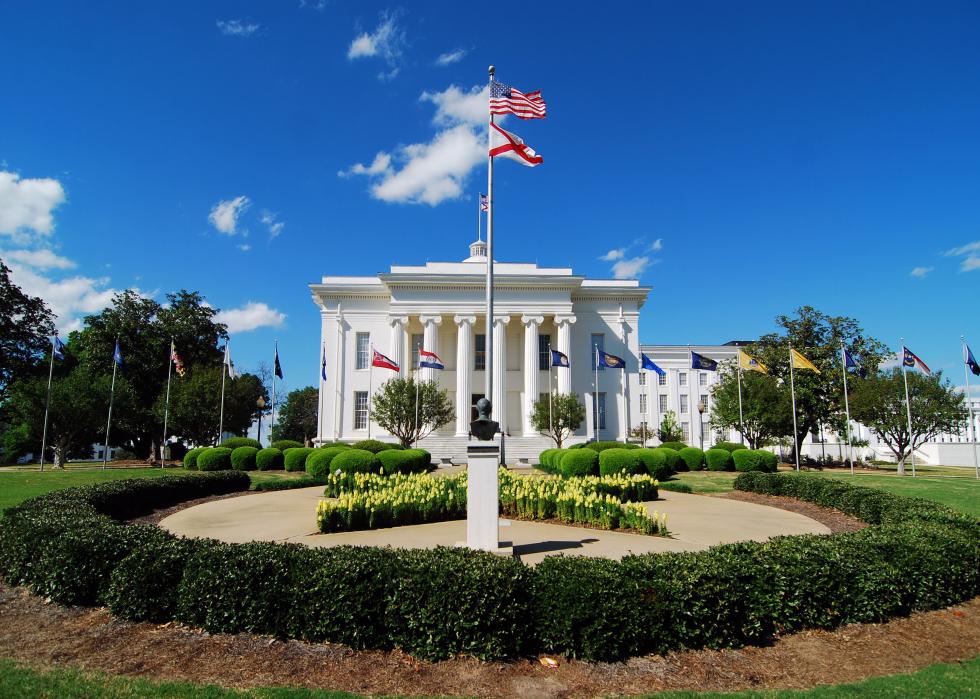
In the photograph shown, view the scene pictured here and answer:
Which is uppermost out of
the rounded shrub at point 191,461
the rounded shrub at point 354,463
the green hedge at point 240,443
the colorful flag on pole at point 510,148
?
the colorful flag on pole at point 510,148

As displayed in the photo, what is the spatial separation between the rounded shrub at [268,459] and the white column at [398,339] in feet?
56.1

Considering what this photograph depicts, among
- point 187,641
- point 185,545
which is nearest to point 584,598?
point 187,641

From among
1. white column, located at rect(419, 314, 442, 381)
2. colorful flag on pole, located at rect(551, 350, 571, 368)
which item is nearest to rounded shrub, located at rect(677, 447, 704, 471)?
colorful flag on pole, located at rect(551, 350, 571, 368)

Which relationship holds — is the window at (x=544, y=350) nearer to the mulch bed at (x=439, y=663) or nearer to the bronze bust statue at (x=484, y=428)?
the bronze bust statue at (x=484, y=428)

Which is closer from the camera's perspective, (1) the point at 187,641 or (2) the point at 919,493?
(1) the point at 187,641

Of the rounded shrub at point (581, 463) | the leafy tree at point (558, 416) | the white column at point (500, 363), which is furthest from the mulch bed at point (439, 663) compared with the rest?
the white column at point (500, 363)

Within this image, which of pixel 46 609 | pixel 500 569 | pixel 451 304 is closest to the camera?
pixel 500 569

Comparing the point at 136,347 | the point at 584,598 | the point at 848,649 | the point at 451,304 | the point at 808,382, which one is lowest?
the point at 848,649

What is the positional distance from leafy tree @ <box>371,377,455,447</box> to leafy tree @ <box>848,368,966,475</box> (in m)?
27.6

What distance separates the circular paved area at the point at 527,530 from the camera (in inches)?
367

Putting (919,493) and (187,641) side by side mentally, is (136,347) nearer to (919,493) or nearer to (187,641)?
(187,641)

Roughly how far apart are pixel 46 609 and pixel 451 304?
38452 millimetres

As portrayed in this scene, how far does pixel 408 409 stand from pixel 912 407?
31.5m

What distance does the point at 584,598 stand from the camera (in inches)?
212
